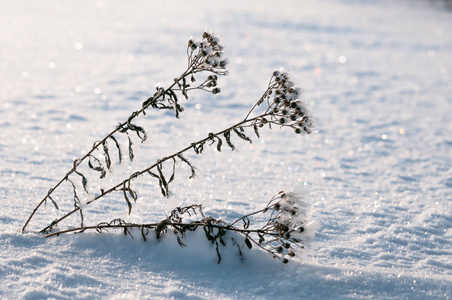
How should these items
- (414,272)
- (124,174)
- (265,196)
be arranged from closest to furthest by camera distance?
(414,272) → (265,196) → (124,174)

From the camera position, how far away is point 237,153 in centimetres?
534

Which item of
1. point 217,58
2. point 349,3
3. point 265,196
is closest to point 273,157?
point 265,196

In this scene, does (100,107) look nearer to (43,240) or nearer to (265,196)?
(265,196)

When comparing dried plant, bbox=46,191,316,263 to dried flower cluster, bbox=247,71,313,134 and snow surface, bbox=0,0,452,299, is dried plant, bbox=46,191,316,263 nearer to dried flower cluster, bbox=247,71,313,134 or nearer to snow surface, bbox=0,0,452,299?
snow surface, bbox=0,0,452,299

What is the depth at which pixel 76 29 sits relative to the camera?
1241 centimetres

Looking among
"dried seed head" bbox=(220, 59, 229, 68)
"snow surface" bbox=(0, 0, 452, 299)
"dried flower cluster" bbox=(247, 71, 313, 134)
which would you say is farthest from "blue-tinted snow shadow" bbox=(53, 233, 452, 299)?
"dried seed head" bbox=(220, 59, 229, 68)

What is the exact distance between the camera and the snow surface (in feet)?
7.88

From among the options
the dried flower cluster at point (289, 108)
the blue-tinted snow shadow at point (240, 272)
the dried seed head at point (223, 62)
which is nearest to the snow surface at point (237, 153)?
the blue-tinted snow shadow at point (240, 272)

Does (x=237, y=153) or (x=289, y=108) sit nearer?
(x=289, y=108)

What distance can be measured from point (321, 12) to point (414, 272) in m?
16.3

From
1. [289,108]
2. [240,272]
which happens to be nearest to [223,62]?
[289,108]

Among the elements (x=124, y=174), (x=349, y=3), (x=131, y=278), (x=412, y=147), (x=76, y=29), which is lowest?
(x=131, y=278)

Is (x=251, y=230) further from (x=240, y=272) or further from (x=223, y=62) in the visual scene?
(x=223, y=62)

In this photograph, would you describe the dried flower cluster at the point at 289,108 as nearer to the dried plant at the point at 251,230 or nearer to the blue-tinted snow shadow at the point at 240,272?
the dried plant at the point at 251,230
